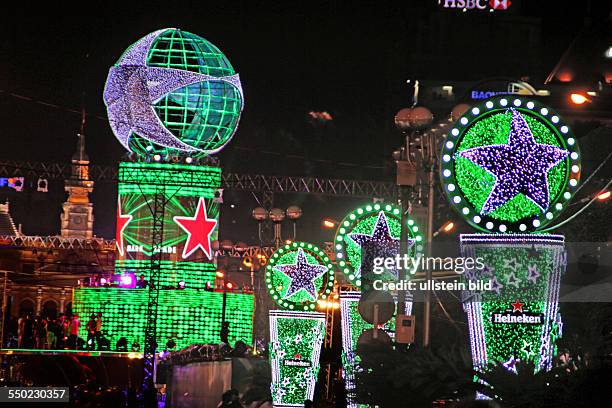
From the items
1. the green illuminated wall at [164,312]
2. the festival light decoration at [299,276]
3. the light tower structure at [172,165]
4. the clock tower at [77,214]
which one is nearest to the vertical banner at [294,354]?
the festival light decoration at [299,276]

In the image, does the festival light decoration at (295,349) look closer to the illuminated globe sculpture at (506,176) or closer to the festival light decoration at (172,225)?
the illuminated globe sculpture at (506,176)

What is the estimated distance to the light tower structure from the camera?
4225 centimetres

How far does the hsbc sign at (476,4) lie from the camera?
6981cm

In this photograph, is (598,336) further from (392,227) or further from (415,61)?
(415,61)

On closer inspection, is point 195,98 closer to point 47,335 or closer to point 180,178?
point 180,178

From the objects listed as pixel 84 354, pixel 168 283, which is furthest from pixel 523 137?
pixel 168 283

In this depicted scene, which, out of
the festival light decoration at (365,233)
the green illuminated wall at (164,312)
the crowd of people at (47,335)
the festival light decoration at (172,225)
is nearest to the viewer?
the festival light decoration at (365,233)

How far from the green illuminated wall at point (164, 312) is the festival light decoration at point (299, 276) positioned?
23.2 meters

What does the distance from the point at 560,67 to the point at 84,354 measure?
40.1 metres

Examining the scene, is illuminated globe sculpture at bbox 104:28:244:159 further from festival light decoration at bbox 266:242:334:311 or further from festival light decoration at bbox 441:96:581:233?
festival light decoration at bbox 441:96:581:233

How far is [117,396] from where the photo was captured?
23.5 metres

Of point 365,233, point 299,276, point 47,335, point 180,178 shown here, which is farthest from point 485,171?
point 180,178

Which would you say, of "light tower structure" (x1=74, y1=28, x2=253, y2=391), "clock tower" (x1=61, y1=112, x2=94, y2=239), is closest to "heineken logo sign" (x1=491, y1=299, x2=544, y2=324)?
"light tower structure" (x1=74, y1=28, x2=253, y2=391)

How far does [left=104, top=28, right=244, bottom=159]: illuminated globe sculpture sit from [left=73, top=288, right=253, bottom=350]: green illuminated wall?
18.1 feet
